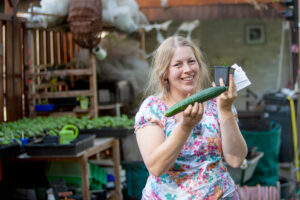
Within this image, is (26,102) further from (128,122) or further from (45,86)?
(128,122)

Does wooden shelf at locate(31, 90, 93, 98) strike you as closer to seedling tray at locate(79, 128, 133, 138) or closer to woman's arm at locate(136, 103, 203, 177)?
seedling tray at locate(79, 128, 133, 138)

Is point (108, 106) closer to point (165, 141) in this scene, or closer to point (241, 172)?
point (241, 172)

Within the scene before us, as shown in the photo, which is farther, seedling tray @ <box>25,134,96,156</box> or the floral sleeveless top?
seedling tray @ <box>25,134,96,156</box>

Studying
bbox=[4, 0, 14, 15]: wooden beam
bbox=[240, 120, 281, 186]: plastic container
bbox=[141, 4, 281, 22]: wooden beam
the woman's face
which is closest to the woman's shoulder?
the woman's face

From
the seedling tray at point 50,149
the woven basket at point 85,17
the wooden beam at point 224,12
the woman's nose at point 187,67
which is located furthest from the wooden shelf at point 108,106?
the woman's nose at point 187,67

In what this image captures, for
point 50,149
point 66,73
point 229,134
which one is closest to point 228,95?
point 229,134

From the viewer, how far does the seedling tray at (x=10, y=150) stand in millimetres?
3682

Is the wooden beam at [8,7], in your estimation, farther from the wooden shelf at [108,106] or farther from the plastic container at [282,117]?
the plastic container at [282,117]

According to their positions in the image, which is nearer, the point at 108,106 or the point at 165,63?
the point at 165,63

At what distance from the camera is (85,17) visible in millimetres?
5309

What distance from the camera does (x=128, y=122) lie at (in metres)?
5.48

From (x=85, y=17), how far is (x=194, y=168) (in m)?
3.56

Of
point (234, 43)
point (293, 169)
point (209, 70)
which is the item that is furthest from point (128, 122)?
point (234, 43)

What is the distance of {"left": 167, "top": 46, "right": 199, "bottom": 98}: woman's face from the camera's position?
7.33 feet
